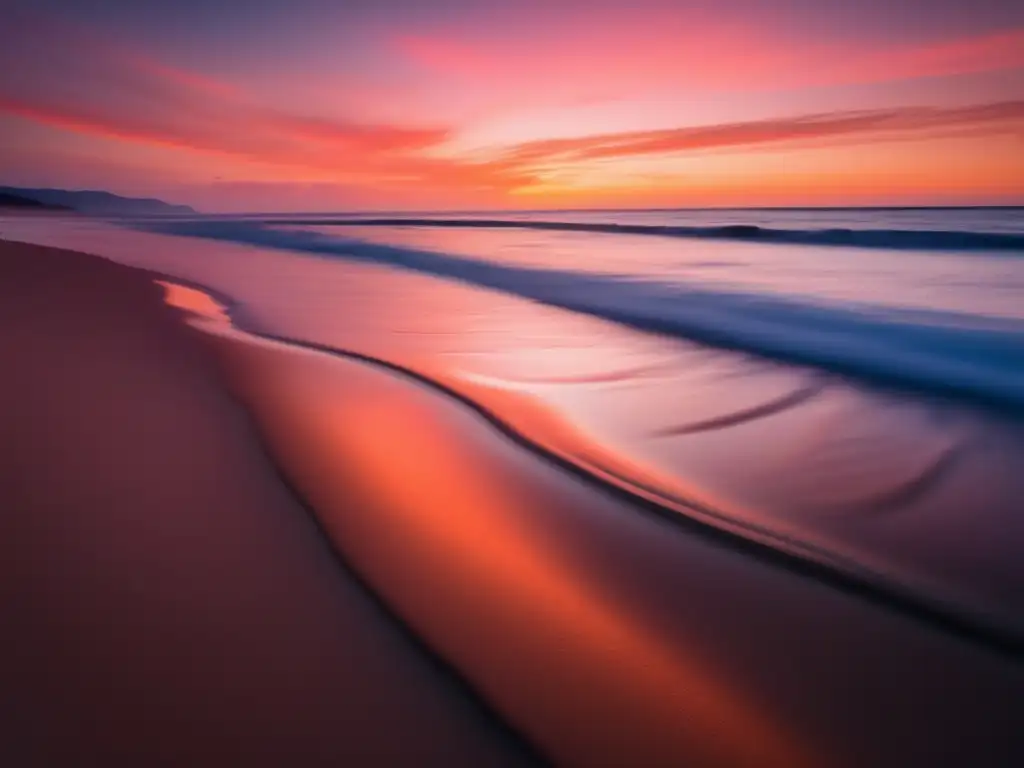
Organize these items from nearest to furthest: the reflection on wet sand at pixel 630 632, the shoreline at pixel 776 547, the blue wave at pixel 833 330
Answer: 1. the reflection on wet sand at pixel 630 632
2. the shoreline at pixel 776 547
3. the blue wave at pixel 833 330

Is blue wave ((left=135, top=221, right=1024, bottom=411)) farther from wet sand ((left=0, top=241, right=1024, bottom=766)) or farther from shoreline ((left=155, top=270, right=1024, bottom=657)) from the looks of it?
wet sand ((left=0, top=241, right=1024, bottom=766))

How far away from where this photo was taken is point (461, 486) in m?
3.08

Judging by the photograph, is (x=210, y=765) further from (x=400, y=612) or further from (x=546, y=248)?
(x=546, y=248)

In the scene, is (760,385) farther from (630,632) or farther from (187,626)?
(187,626)

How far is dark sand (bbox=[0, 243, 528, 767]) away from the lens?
154 centimetres

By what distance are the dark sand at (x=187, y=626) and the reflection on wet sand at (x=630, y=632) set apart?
17 cm

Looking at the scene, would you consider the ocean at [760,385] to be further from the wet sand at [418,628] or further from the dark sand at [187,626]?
the dark sand at [187,626]

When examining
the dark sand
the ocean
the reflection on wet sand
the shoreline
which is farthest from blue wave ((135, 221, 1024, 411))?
the dark sand

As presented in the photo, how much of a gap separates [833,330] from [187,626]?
323 inches

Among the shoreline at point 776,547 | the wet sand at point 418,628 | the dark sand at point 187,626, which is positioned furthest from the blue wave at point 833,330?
the dark sand at point 187,626

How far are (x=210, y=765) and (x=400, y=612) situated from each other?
0.70 meters

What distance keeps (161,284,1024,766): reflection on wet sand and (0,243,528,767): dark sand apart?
0.17 m

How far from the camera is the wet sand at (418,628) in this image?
1605mm

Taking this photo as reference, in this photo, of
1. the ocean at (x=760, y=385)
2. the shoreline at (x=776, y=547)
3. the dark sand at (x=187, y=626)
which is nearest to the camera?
the dark sand at (x=187, y=626)
